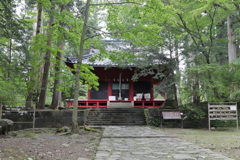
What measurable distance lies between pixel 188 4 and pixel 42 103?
9.35 m

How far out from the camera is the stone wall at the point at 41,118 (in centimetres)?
1048

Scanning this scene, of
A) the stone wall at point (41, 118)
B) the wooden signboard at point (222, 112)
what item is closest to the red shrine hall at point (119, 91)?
the stone wall at point (41, 118)

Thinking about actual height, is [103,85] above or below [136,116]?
above

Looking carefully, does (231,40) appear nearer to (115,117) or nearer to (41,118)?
(115,117)

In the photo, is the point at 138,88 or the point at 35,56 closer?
the point at 35,56

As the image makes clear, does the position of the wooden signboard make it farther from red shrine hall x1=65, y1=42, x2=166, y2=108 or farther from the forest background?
red shrine hall x1=65, y1=42, x2=166, y2=108

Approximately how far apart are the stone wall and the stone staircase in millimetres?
1781

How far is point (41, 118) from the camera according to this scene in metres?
10.5

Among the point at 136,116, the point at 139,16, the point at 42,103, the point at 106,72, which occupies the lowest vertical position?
the point at 136,116

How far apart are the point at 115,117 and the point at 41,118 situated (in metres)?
4.50

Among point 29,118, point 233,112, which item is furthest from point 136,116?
point 29,118

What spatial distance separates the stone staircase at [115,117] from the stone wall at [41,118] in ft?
5.84

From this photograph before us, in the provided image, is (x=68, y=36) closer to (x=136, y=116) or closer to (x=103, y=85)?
(x=136, y=116)

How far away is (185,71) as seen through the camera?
33.4ft
